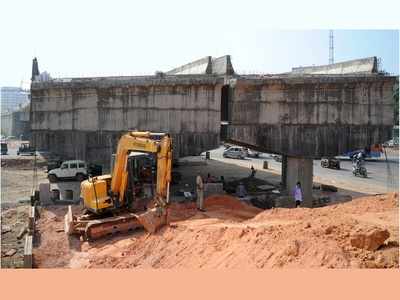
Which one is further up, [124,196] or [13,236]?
[124,196]

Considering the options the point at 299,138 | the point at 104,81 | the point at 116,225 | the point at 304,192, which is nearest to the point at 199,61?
the point at 104,81

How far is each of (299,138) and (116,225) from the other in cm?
1263

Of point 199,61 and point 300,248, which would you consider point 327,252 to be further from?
point 199,61

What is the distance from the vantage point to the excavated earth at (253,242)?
1136 centimetres

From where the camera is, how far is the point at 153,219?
1611cm

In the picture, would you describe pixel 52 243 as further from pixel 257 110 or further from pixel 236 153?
pixel 236 153

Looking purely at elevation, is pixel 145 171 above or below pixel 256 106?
below

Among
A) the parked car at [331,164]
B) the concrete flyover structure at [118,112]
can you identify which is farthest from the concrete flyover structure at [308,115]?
the parked car at [331,164]

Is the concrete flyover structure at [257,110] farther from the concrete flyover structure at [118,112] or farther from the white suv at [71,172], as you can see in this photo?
the white suv at [71,172]

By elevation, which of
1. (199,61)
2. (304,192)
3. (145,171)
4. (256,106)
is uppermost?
(199,61)

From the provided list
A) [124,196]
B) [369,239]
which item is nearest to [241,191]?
[124,196]

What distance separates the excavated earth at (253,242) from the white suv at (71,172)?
11.7m

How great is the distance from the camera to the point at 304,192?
25750mm

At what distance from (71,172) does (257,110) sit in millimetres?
14009
